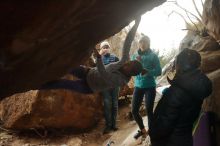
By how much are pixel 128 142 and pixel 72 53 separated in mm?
3592

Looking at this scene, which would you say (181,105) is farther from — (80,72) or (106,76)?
(80,72)

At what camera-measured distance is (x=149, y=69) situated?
7.05 m

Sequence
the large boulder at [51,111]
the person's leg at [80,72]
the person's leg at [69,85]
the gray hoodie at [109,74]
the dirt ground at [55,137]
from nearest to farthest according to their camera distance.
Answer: the gray hoodie at [109,74], the person's leg at [69,85], the person's leg at [80,72], the dirt ground at [55,137], the large boulder at [51,111]

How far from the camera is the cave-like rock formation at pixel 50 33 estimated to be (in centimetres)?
376

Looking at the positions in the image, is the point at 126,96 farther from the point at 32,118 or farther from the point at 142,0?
the point at 142,0

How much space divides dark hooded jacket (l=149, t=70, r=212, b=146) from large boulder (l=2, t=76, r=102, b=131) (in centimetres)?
537

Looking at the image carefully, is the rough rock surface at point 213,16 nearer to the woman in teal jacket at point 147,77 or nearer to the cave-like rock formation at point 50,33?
the woman in teal jacket at point 147,77

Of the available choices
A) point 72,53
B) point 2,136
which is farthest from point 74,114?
point 72,53

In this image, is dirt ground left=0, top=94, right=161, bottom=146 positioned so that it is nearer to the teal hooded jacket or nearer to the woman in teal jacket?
the woman in teal jacket

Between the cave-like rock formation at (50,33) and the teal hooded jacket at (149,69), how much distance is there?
1784 mm

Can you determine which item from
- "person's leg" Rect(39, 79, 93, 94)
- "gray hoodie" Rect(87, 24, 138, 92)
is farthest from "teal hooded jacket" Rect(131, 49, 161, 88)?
"person's leg" Rect(39, 79, 93, 94)

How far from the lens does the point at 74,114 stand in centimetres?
1010

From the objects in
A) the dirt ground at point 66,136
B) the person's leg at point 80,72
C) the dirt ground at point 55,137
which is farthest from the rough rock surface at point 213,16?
the dirt ground at point 55,137

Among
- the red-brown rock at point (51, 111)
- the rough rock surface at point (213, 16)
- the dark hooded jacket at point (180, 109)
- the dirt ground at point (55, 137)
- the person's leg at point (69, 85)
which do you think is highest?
the rough rock surface at point (213, 16)
